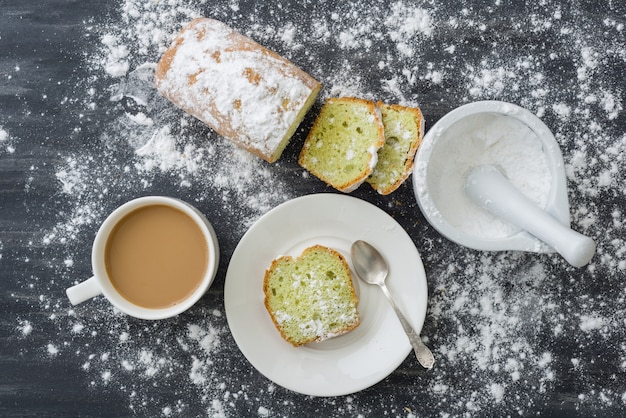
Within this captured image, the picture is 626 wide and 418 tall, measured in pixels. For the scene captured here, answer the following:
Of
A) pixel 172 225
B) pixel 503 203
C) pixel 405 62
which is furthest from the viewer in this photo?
pixel 405 62

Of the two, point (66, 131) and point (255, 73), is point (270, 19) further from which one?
point (66, 131)

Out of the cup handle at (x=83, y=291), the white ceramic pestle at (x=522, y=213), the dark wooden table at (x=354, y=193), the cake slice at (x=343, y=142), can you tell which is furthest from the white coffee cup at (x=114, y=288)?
the white ceramic pestle at (x=522, y=213)

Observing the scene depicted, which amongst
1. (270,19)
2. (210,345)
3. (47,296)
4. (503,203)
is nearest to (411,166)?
(503,203)

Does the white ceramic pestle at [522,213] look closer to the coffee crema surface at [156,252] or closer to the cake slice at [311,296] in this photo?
the cake slice at [311,296]

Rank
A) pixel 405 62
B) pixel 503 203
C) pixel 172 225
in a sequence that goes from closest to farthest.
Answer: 1. pixel 503 203
2. pixel 172 225
3. pixel 405 62

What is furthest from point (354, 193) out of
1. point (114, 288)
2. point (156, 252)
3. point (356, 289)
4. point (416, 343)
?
point (114, 288)

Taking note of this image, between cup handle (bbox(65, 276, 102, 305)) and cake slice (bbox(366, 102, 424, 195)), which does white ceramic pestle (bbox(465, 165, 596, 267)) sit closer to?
cake slice (bbox(366, 102, 424, 195))
